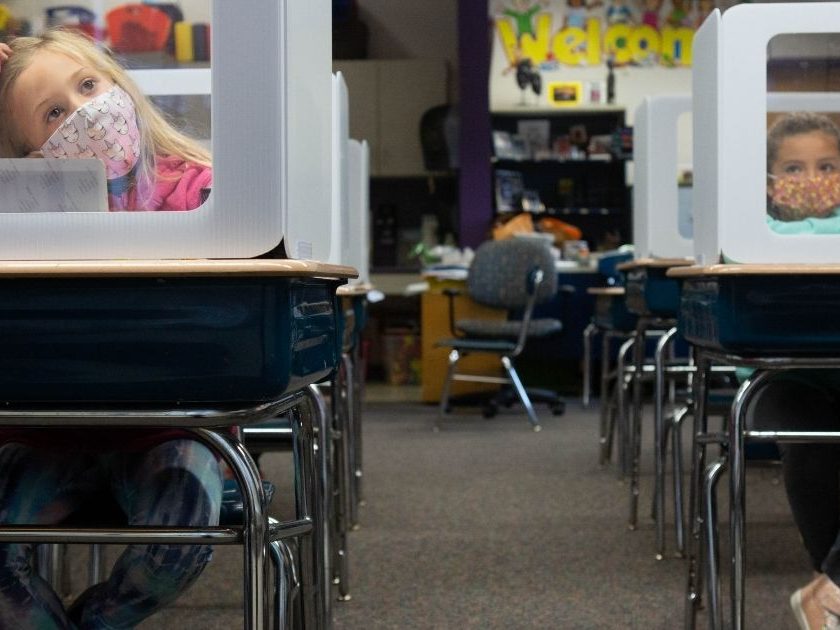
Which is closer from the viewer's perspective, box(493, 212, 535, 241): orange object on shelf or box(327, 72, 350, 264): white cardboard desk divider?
box(327, 72, 350, 264): white cardboard desk divider

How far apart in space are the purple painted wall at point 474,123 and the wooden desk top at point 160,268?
6.16 m

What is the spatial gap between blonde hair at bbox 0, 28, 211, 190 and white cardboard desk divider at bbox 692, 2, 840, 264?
753 mm

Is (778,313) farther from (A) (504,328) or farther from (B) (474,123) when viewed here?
(B) (474,123)

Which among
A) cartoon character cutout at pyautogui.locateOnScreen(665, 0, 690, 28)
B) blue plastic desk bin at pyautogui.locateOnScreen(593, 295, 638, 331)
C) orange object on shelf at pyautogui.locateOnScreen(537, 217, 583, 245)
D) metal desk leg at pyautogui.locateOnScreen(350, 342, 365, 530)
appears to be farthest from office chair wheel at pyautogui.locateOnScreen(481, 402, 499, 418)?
cartoon character cutout at pyautogui.locateOnScreen(665, 0, 690, 28)

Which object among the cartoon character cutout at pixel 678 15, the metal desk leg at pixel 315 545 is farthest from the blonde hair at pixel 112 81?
the cartoon character cutout at pixel 678 15

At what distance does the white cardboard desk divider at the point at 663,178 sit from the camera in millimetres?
3318

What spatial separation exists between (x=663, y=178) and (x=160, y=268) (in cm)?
254

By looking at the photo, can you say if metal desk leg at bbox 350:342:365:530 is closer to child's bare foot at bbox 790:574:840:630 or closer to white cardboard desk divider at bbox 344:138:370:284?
white cardboard desk divider at bbox 344:138:370:284

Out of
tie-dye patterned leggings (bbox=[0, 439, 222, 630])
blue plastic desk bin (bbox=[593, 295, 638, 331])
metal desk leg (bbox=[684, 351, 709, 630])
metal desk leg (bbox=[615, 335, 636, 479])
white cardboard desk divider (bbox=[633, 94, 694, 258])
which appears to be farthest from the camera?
blue plastic desk bin (bbox=[593, 295, 638, 331])

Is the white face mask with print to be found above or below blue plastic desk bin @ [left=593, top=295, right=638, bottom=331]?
above

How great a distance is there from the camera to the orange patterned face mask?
4.94 ft

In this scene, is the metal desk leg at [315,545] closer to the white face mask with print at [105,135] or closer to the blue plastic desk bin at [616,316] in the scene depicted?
the white face mask with print at [105,135]

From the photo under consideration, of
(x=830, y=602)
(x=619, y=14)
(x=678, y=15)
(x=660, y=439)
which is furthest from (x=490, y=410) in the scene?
(x=830, y=602)

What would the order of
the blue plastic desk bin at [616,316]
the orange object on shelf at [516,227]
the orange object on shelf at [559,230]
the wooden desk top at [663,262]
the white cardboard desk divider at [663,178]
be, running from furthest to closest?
the orange object on shelf at [559,230] → the orange object on shelf at [516,227] → the blue plastic desk bin at [616,316] → the white cardboard desk divider at [663,178] → the wooden desk top at [663,262]
